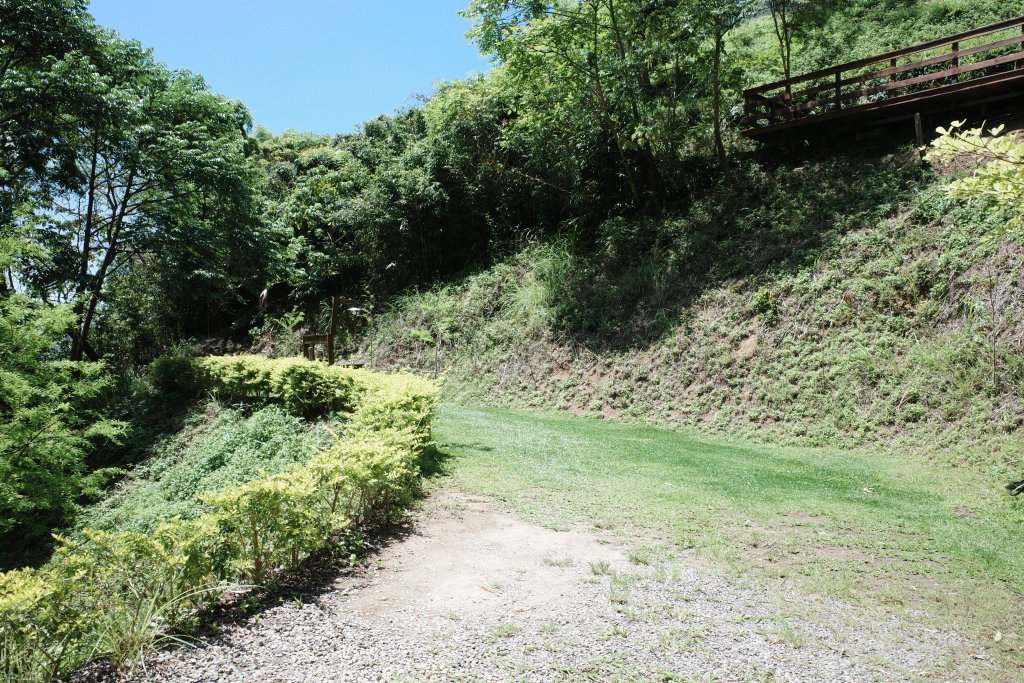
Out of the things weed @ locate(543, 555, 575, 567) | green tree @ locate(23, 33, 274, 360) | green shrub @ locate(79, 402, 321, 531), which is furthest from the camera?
green tree @ locate(23, 33, 274, 360)

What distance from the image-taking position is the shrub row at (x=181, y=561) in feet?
11.0

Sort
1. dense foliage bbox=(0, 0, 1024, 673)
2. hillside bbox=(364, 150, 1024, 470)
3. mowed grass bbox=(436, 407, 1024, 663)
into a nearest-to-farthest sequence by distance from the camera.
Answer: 1. mowed grass bbox=(436, 407, 1024, 663)
2. dense foliage bbox=(0, 0, 1024, 673)
3. hillside bbox=(364, 150, 1024, 470)

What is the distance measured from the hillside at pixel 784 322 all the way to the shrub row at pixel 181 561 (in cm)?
663

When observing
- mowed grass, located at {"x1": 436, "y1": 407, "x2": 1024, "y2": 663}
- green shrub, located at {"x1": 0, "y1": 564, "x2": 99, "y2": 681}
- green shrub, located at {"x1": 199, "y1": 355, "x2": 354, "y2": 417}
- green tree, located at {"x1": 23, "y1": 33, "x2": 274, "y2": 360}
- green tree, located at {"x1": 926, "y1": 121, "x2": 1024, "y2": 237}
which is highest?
green tree, located at {"x1": 23, "y1": 33, "x2": 274, "y2": 360}

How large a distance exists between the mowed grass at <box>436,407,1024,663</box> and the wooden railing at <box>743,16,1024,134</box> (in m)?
8.94

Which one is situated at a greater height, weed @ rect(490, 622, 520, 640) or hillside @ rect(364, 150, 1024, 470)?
hillside @ rect(364, 150, 1024, 470)

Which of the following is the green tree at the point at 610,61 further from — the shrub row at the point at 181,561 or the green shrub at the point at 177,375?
the shrub row at the point at 181,561

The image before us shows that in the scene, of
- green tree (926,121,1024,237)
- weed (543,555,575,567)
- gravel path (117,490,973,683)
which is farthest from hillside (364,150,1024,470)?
weed (543,555,575,567)

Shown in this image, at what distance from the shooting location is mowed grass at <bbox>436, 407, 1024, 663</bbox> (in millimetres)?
4473

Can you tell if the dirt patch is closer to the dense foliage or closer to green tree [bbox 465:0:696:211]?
the dense foliage

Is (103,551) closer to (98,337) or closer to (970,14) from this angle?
(970,14)

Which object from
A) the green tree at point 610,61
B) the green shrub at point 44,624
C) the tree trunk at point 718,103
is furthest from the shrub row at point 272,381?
the tree trunk at point 718,103

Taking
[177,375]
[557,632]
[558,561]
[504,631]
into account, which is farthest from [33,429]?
[557,632]

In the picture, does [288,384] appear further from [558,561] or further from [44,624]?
[44,624]
